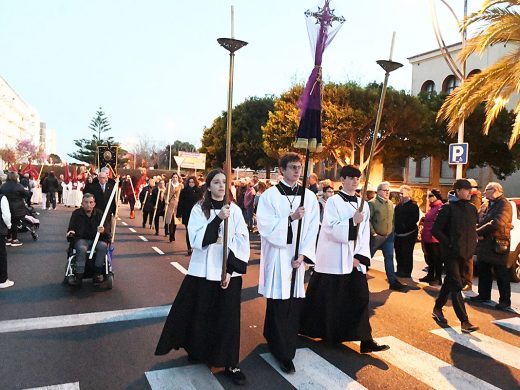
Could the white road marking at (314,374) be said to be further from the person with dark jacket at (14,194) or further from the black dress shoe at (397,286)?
the person with dark jacket at (14,194)

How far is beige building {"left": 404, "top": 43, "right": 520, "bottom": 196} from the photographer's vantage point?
3114cm

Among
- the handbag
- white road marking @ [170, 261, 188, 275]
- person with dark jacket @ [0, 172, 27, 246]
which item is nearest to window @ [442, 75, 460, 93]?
the handbag

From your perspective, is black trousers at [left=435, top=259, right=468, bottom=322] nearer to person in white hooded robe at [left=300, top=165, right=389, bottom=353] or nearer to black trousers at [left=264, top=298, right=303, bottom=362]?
person in white hooded robe at [left=300, top=165, right=389, bottom=353]

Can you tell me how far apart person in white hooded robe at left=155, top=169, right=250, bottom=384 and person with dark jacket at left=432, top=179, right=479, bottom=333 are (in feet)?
9.47

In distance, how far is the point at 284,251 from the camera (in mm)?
4449

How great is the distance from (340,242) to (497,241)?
3184 millimetres

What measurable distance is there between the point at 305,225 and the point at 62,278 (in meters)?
5.16

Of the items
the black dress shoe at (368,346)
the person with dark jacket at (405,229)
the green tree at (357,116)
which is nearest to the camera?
the black dress shoe at (368,346)

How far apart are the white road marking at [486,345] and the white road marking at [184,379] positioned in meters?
2.96

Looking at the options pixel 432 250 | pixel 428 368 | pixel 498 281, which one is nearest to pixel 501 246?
pixel 498 281

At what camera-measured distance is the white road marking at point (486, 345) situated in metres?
4.87

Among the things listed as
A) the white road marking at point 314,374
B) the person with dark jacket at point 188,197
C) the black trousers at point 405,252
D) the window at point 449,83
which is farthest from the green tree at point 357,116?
the white road marking at point 314,374

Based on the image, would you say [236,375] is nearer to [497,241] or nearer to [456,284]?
[456,284]

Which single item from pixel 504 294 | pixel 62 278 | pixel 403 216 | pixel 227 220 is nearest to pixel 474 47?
pixel 403 216
